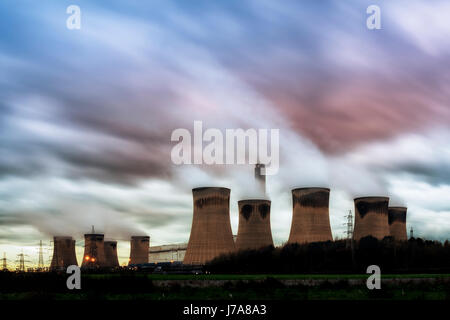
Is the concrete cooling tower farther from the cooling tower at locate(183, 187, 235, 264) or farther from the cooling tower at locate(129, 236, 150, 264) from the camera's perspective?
the cooling tower at locate(129, 236, 150, 264)

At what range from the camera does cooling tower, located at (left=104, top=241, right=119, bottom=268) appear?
74444mm

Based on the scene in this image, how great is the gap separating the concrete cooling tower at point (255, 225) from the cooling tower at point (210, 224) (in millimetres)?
5043

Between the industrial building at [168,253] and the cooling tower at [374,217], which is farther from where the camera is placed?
the industrial building at [168,253]

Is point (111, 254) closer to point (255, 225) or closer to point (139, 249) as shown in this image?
point (139, 249)

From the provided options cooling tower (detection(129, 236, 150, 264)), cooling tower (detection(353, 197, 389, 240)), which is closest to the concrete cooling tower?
cooling tower (detection(353, 197, 389, 240))

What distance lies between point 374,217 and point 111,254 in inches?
1730

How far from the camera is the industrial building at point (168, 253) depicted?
83.8 meters

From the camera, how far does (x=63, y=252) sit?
2574 inches

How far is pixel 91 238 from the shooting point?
68188mm

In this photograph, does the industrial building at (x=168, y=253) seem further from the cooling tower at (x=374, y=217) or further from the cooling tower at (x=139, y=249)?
the cooling tower at (x=374, y=217)

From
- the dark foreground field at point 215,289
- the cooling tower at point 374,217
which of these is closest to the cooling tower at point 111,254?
the cooling tower at point 374,217
